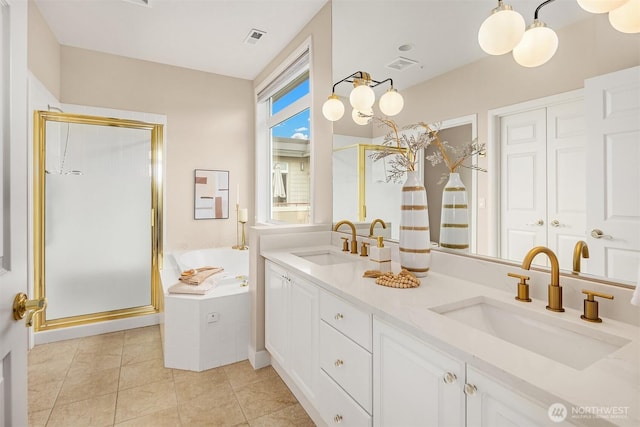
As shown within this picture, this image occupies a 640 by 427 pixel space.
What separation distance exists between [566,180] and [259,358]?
2135 mm

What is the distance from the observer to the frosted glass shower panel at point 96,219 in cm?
286

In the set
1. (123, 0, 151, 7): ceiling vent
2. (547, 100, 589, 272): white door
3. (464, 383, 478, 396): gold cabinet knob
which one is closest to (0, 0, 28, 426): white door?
(464, 383, 478, 396): gold cabinet knob

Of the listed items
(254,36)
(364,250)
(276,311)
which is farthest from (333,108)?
(276,311)

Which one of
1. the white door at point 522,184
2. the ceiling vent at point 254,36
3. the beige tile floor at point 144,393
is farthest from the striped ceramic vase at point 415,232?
the ceiling vent at point 254,36

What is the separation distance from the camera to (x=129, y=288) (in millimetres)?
3164

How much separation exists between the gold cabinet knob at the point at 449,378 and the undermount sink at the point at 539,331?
264 mm

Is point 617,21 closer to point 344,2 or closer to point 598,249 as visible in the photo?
point 598,249

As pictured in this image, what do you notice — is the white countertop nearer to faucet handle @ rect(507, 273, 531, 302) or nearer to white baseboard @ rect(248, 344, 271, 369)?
faucet handle @ rect(507, 273, 531, 302)

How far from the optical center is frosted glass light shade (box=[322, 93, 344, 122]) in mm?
2295

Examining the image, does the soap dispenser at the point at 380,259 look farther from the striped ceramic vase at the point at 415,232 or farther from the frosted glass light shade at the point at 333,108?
the frosted glass light shade at the point at 333,108

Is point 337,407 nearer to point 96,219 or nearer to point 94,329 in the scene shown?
point 94,329

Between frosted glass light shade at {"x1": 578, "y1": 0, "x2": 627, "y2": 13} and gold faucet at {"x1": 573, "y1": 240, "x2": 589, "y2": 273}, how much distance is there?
2.46 feet

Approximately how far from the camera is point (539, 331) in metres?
1.03

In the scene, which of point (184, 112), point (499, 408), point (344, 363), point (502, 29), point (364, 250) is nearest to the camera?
point (499, 408)
